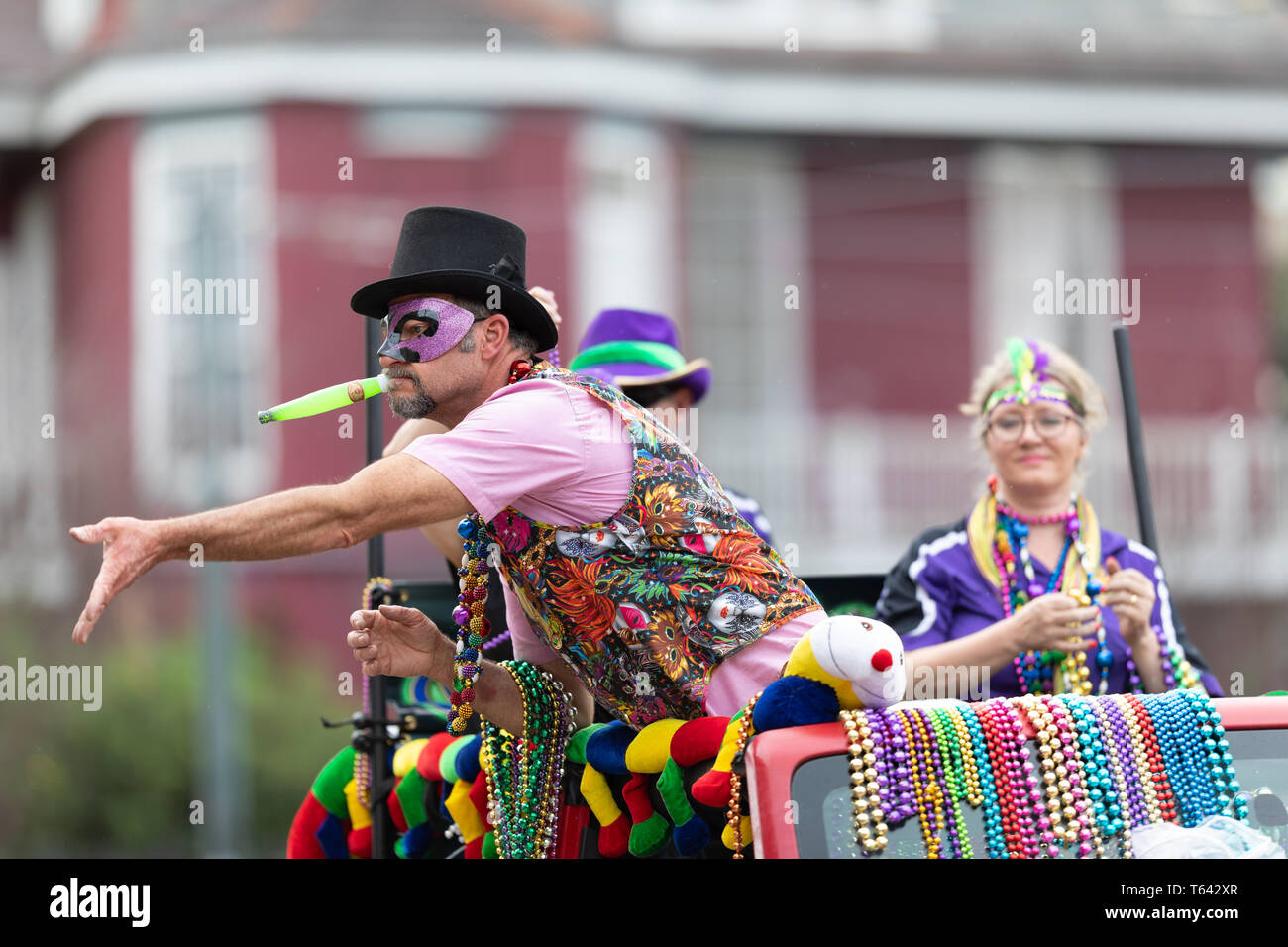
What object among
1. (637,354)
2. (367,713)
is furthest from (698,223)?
(367,713)

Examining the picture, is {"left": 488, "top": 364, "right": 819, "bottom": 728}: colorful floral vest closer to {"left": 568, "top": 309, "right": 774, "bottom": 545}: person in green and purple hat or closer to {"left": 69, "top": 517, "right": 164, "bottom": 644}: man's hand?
{"left": 69, "top": 517, "right": 164, "bottom": 644}: man's hand

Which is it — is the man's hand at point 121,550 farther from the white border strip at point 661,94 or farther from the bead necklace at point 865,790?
the white border strip at point 661,94

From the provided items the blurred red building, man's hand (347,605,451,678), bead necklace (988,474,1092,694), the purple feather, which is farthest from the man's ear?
Result: the blurred red building

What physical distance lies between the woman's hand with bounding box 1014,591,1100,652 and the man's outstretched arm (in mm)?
1804

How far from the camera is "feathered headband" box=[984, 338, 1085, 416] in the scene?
15.5ft

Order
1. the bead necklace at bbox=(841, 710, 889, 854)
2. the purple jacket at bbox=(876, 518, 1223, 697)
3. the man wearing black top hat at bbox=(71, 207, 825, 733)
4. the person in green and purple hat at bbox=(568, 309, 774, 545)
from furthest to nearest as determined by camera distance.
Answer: the person in green and purple hat at bbox=(568, 309, 774, 545) < the purple jacket at bbox=(876, 518, 1223, 697) < the man wearing black top hat at bbox=(71, 207, 825, 733) < the bead necklace at bbox=(841, 710, 889, 854)

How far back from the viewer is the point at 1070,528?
471cm

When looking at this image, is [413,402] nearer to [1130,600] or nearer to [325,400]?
[325,400]

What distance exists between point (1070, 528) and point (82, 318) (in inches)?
465

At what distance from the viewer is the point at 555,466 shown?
3.17m

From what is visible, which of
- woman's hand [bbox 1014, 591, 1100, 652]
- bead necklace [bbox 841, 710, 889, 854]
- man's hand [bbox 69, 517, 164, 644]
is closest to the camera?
man's hand [bbox 69, 517, 164, 644]
